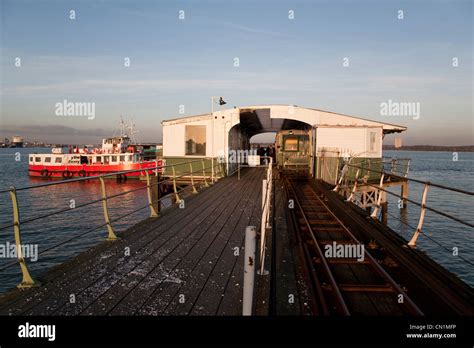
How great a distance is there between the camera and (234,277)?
5.23 m

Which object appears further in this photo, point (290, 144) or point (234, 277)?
point (290, 144)

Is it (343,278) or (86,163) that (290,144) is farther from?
(86,163)

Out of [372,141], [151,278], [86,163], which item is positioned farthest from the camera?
[86,163]

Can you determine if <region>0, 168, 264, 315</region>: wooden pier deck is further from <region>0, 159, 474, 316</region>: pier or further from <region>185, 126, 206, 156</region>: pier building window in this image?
<region>185, 126, 206, 156</region>: pier building window

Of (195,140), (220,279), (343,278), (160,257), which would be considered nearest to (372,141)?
(195,140)

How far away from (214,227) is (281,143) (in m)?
17.7

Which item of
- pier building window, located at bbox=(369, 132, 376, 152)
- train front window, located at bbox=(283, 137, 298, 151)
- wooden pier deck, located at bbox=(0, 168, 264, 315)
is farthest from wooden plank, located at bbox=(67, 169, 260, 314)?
train front window, located at bbox=(283, 137, 298, 151)

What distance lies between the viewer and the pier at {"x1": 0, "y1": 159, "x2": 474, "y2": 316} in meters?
4.28

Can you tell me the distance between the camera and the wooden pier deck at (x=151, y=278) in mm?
4176

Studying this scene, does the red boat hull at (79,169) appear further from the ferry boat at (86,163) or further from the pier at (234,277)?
the pier at (234,277)

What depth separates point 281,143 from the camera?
25.4 m

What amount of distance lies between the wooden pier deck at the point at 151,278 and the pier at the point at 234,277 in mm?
14

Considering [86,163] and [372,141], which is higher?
[372,141]

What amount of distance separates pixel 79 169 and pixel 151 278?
53.5 m
